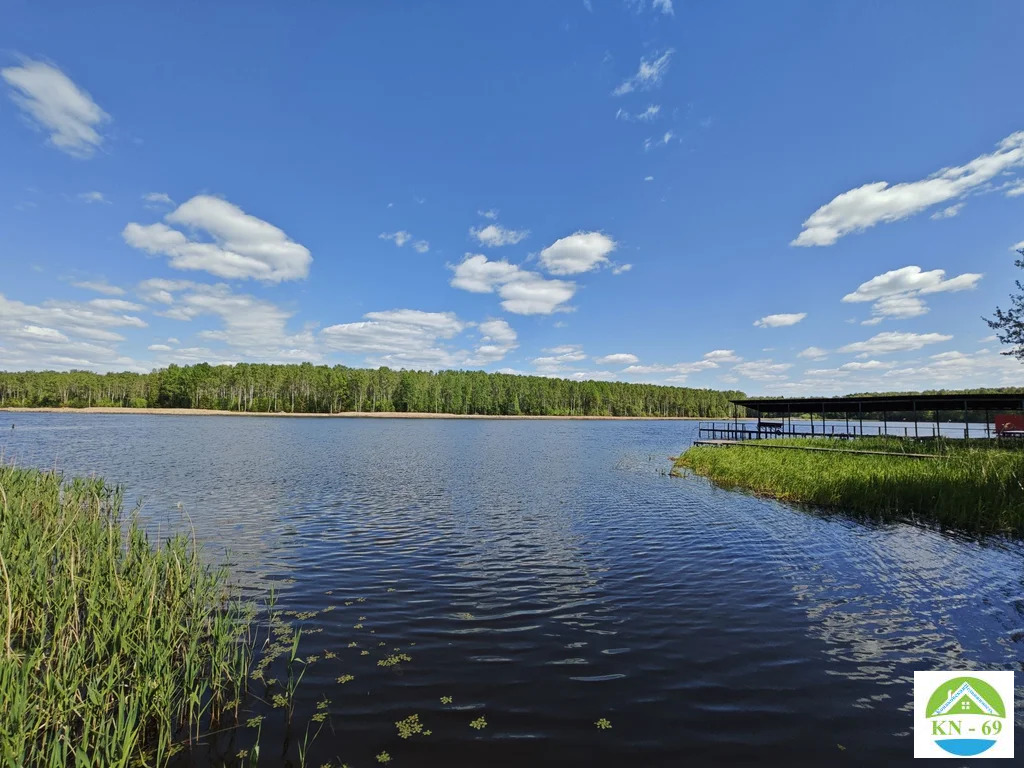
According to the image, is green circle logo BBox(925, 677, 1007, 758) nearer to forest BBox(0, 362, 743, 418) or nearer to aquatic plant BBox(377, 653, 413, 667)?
aquatic plant BBox(377, 653, 413, 667)

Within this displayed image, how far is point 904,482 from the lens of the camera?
2161cm

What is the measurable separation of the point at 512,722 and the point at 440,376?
6834 inches

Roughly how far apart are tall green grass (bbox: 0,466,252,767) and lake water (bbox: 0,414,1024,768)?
0.85 meters

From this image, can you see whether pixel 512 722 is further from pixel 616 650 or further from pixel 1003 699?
pixel 1003 699

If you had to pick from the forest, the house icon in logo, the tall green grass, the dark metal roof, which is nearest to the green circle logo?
the house icon in logo

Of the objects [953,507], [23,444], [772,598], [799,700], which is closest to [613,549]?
[772,598]

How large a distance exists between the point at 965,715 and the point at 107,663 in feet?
40.9

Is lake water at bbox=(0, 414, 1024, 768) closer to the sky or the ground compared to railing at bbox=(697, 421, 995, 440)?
closer to the ground

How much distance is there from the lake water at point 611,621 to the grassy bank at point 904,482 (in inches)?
93.4

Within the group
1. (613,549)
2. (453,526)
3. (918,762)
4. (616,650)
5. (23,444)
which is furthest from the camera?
(23,444)

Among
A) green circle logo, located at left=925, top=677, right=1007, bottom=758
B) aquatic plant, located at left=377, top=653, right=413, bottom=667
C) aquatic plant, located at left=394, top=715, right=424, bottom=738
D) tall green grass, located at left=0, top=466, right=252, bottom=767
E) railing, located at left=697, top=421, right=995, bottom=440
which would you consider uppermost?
railing, located at left=697, top=421, right=995, bottom=440

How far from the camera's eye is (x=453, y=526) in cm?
1822

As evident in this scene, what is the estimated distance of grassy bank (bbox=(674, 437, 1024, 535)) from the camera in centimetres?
1841

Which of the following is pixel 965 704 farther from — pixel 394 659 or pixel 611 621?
pixel 394 659
